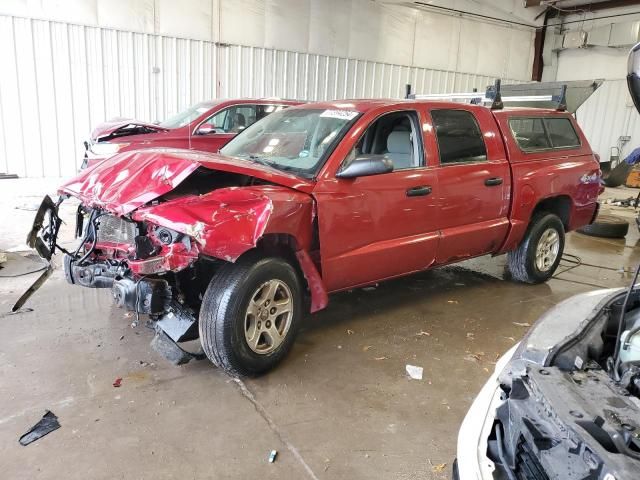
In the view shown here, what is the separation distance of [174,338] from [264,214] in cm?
100

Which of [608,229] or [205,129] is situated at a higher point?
[205,129]

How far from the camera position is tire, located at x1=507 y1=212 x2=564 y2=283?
5227 millimetres

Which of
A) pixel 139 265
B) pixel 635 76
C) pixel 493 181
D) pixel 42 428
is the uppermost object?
pixel 635 76

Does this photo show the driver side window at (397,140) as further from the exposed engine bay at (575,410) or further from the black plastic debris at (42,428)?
the black plastic debris at (42,428)

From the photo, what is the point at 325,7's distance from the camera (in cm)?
1240

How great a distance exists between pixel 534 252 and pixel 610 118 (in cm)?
1371

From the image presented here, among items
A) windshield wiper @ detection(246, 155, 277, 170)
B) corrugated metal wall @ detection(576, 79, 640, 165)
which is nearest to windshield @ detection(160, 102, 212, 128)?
windshield wiper @ detection(246, 155, 277, 170)

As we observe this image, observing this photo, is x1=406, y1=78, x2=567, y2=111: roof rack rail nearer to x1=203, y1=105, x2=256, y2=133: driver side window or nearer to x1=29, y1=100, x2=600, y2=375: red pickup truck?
x1=29, y1=100, x2=600, y2=375: red pickup truck

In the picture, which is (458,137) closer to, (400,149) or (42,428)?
(400,149)

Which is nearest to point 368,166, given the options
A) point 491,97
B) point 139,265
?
point 139,265

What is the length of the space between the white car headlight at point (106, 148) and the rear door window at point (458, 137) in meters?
4.87

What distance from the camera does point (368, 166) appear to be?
3.40 m

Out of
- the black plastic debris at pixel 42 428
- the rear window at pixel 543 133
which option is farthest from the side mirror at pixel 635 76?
the rear window at pixel 543 133

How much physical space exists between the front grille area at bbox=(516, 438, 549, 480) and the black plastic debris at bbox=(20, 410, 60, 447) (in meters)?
2.38
